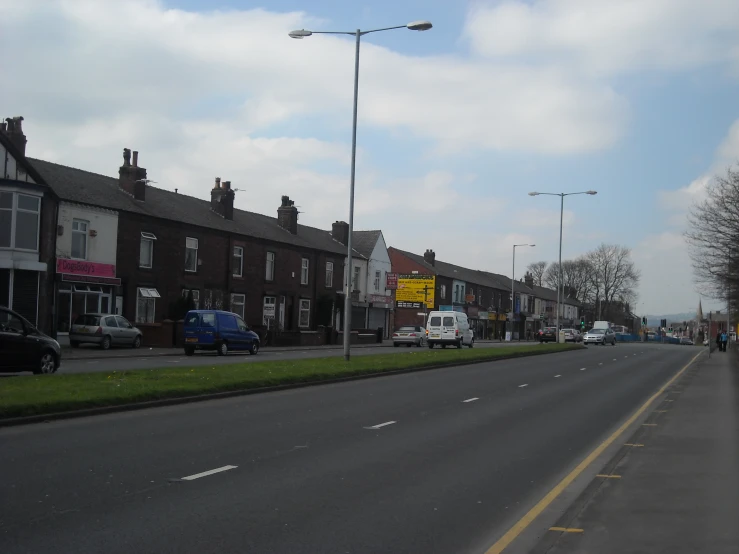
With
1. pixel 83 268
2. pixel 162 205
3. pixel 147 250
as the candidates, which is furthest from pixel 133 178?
pixel 83 268

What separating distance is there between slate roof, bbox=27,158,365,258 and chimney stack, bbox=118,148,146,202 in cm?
35

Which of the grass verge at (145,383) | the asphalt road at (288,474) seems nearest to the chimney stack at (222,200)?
the grass verge at (145,383)

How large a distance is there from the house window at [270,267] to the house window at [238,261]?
99.2 inches

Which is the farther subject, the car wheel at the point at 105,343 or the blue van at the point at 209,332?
the car wheel at the point at 105,343

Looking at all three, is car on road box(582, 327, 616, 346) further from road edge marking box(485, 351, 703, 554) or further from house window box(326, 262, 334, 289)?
road edge marking box(485, 351, 703, 554)

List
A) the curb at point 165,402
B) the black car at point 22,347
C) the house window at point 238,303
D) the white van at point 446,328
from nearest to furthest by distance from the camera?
the curb at point 165,402, the black car at point 22,347, the house window at point 238,303, the white van at point 446,328

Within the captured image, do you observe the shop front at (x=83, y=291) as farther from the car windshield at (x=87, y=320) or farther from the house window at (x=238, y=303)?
the house window at (x=238, y=303)

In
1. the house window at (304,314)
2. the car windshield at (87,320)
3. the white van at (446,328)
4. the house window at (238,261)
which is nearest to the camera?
the car windshield at (87,320)

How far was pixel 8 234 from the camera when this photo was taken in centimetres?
3253

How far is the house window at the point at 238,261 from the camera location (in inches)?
1845

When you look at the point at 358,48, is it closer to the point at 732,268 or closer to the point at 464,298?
the point at 732,268

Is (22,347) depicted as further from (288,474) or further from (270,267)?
(270,267)

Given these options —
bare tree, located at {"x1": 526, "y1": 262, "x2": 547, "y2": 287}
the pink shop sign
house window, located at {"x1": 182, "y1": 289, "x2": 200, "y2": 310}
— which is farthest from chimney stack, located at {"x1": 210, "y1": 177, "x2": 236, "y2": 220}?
bare tree, located at {"x1": 526, "y1": 262, "x2": 547, "y2": 287}

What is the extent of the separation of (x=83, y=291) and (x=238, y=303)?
1191 centimetres
